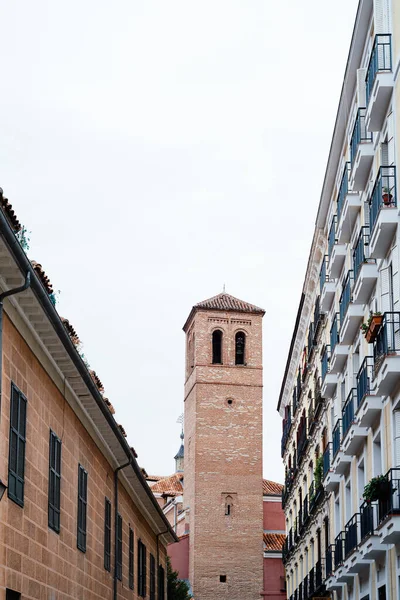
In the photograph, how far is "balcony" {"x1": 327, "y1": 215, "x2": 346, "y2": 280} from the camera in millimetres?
27656

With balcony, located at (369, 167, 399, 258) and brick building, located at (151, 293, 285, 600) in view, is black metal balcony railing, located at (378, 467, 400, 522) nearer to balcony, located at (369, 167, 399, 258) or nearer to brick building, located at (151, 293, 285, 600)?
balcony, located at (369, 167, 399, 258)

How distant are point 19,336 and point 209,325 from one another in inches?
2494

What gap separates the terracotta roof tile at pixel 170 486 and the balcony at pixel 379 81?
64.2m

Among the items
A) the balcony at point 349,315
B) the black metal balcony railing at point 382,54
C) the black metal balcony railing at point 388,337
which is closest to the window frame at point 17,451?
the black metal balcony railing at point 388,337

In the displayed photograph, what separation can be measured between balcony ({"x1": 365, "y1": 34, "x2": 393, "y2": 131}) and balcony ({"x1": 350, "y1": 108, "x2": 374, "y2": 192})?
35.9 inches

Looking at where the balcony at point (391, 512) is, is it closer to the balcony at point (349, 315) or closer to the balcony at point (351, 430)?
the balcony at point (351, 430)

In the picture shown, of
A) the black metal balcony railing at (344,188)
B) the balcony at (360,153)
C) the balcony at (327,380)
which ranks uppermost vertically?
the black metal balcony railing at (344,188)

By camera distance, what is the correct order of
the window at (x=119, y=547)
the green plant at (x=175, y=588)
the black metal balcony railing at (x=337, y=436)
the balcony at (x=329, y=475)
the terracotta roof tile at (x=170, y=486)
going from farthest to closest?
the terracotta roof tile at (x=170, y=486)
the green plant at (x=175, y=588)
the balcony at (x=329, y=475)
the black metal balcony railing at (x=337, y=436)
the window at (x=119, y=547)

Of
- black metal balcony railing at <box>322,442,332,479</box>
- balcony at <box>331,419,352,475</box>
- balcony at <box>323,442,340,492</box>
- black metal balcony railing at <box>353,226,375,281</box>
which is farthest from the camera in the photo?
black metal balcony railing at <box>322,442,332,479</box>

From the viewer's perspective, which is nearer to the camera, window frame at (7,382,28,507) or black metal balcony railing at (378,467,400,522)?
window frame at (7,382,28,507)

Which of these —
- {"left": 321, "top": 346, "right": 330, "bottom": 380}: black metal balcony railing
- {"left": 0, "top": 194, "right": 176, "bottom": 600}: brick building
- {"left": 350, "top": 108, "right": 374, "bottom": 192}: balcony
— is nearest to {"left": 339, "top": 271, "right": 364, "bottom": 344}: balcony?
{"left": 350, "top": 108, "right": 374, "bottom": 192}: balcony

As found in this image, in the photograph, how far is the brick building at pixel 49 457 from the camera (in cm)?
1286

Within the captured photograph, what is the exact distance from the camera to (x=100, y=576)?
21.0 meters

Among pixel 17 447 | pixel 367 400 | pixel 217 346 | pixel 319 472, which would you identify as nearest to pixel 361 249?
pixel 367 400
